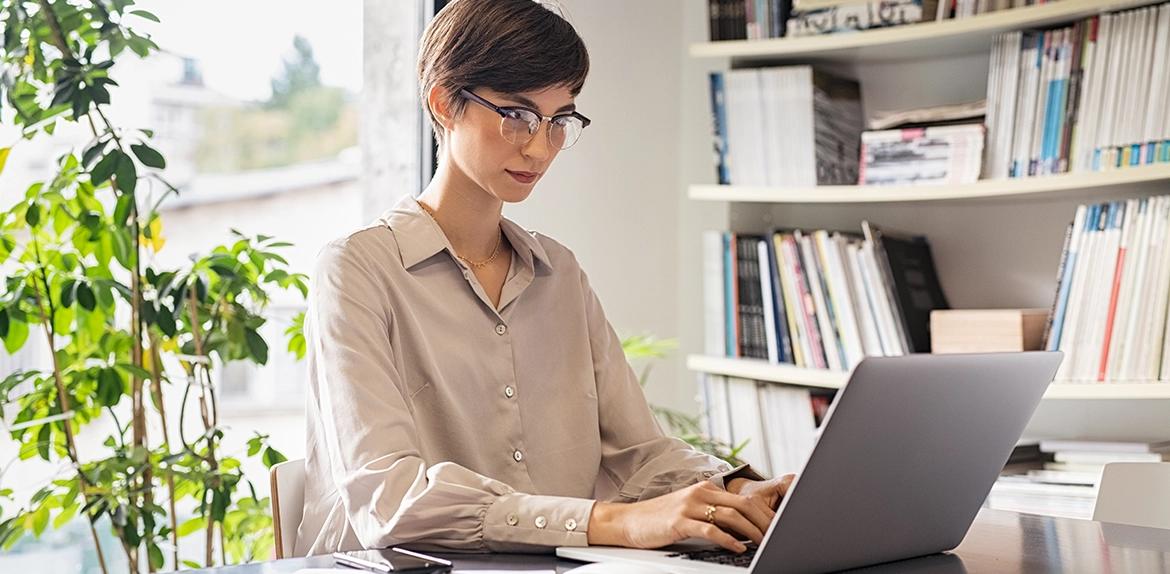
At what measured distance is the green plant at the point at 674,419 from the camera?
231 cm

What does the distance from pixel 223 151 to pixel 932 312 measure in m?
1.51

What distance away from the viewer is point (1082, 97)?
216 cm

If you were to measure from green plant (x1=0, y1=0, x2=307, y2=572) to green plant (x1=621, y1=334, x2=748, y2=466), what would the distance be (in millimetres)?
800

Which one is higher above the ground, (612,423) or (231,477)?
(612,423)

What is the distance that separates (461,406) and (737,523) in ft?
1.55

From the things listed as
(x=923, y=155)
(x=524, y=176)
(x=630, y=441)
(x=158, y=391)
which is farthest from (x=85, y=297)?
(x=923, y=155)

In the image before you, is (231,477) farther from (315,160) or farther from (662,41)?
(662,41)

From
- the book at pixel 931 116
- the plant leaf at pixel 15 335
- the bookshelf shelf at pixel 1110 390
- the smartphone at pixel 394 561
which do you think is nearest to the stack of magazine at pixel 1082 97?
the book at pixel 931 116

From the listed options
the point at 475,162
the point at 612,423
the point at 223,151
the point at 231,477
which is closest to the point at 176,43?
the point at 223,151

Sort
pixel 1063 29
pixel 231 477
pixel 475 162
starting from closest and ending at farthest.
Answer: pixel 475 162 → pixel 231 477 → pixel 1063 29

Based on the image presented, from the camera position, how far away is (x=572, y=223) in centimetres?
261

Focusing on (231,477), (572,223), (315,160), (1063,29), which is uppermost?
(1063,29)

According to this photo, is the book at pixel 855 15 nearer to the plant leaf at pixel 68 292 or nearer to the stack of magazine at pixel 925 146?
the stack of magazine at pixel 925 146

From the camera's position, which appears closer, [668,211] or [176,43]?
[176,43]
